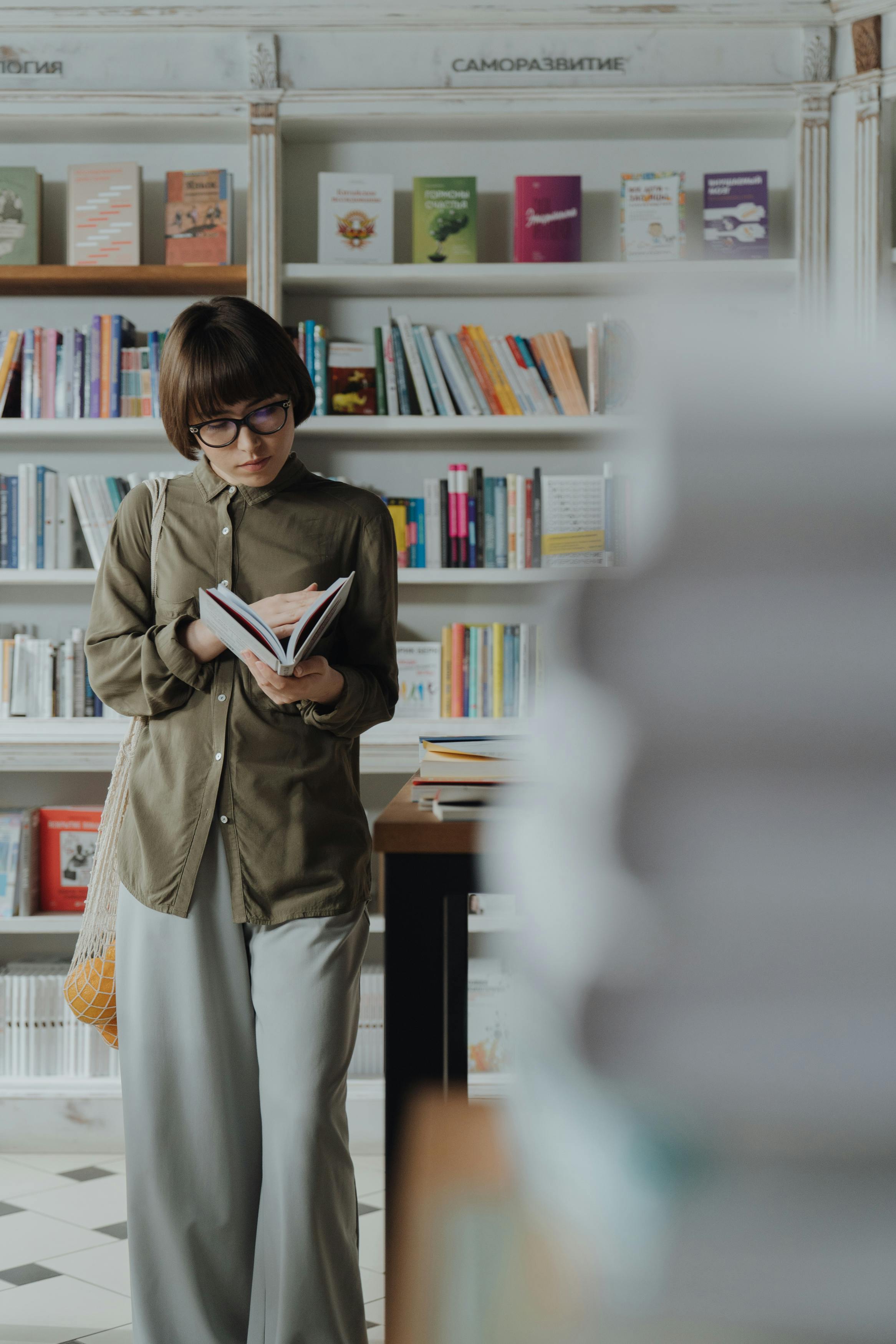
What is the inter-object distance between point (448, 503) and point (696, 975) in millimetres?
2542

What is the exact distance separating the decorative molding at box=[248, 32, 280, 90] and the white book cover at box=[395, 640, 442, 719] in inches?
56.5

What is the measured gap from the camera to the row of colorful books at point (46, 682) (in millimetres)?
2953

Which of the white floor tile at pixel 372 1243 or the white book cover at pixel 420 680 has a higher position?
the white book cover at pixel 420 680

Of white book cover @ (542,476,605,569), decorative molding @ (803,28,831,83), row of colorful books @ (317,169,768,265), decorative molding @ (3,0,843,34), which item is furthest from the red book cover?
decorative molding @ (803,28,831,83)

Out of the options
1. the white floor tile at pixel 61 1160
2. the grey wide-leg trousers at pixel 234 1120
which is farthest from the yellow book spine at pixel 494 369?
the white floor tile at pixel 61 1160

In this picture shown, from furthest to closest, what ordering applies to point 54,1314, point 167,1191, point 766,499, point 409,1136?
point 54,1314 < point 167,1191 < point 409,1136 < point 766,499

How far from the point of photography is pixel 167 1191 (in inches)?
55.6

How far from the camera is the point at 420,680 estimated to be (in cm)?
298

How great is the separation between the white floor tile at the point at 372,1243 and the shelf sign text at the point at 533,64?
263cm

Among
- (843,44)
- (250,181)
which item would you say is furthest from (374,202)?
(843,44)

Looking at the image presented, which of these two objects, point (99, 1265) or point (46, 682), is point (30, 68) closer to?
point (46, 682)

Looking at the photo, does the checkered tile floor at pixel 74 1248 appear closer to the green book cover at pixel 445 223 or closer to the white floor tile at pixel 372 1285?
the white floor tile at pixel 372 1285

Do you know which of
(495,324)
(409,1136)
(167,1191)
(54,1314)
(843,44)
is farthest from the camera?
(495,324)

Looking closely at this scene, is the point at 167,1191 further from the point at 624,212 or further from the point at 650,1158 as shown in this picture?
the point at 624,212
